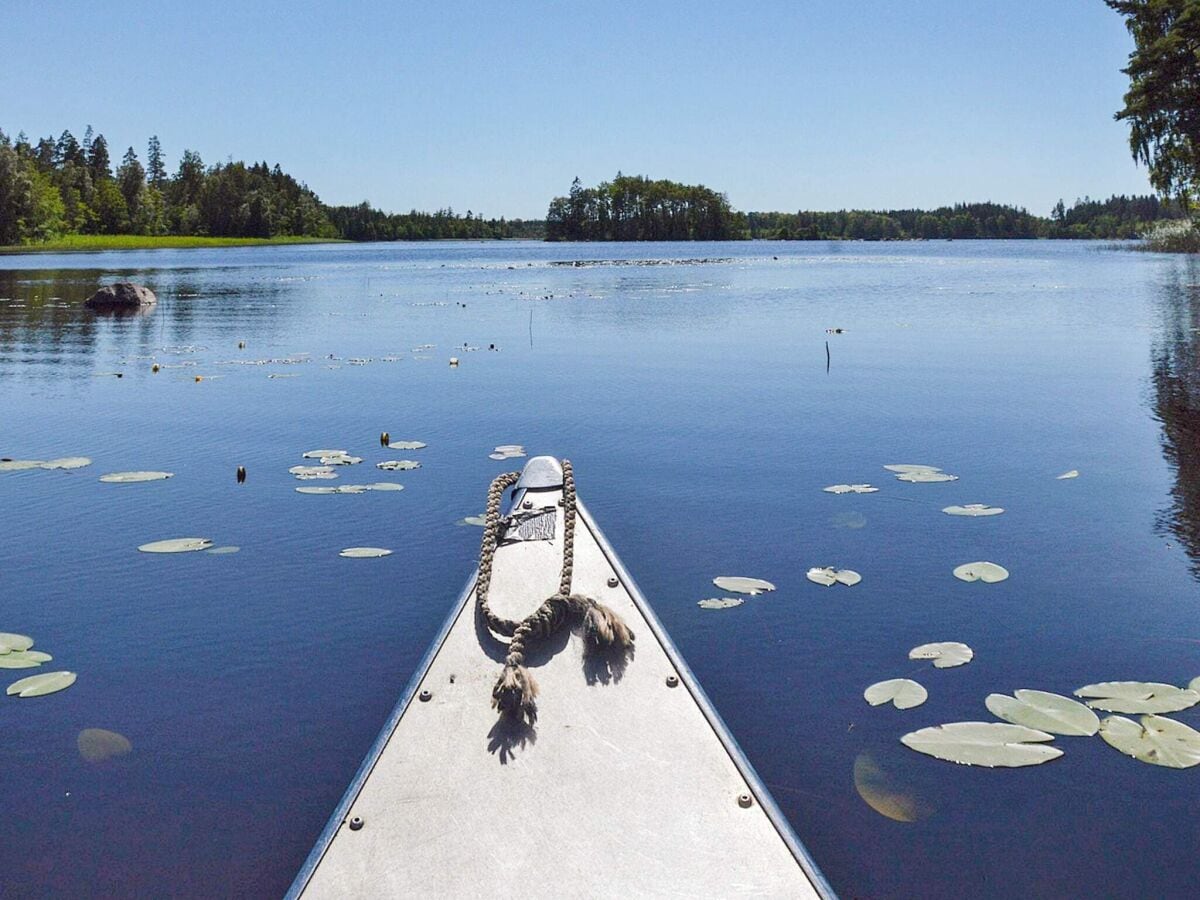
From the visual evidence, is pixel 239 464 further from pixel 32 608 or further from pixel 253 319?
pixel 253 319

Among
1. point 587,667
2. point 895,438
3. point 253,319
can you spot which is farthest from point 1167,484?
point 253,319

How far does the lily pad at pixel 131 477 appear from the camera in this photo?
33.0 feet

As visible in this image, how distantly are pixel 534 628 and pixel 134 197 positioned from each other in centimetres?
15950

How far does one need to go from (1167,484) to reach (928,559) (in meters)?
3.78

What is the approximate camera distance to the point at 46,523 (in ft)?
28.4

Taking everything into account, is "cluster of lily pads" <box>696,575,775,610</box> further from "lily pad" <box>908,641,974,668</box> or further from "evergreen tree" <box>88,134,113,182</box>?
"evergreen tree" <box>88,134,113,182</box>

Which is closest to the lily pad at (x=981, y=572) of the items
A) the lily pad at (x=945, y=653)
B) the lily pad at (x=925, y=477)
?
the lily pad at (x=945, y=653)

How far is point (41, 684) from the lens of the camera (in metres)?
5.64

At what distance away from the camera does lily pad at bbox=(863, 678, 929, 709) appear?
5.24 m

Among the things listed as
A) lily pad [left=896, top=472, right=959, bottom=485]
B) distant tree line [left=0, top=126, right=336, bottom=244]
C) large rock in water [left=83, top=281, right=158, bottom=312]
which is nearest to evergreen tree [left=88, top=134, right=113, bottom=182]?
distant tree line [left=0, top=126, right=336, bottom=244]

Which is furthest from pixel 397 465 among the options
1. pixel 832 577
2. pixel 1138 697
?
pixel 1138 697

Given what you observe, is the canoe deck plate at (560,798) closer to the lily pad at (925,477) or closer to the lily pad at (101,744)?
the lily pad at (101,744)

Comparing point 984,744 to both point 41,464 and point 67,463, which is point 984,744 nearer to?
point 67,463

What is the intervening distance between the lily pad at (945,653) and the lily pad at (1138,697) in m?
0.63
